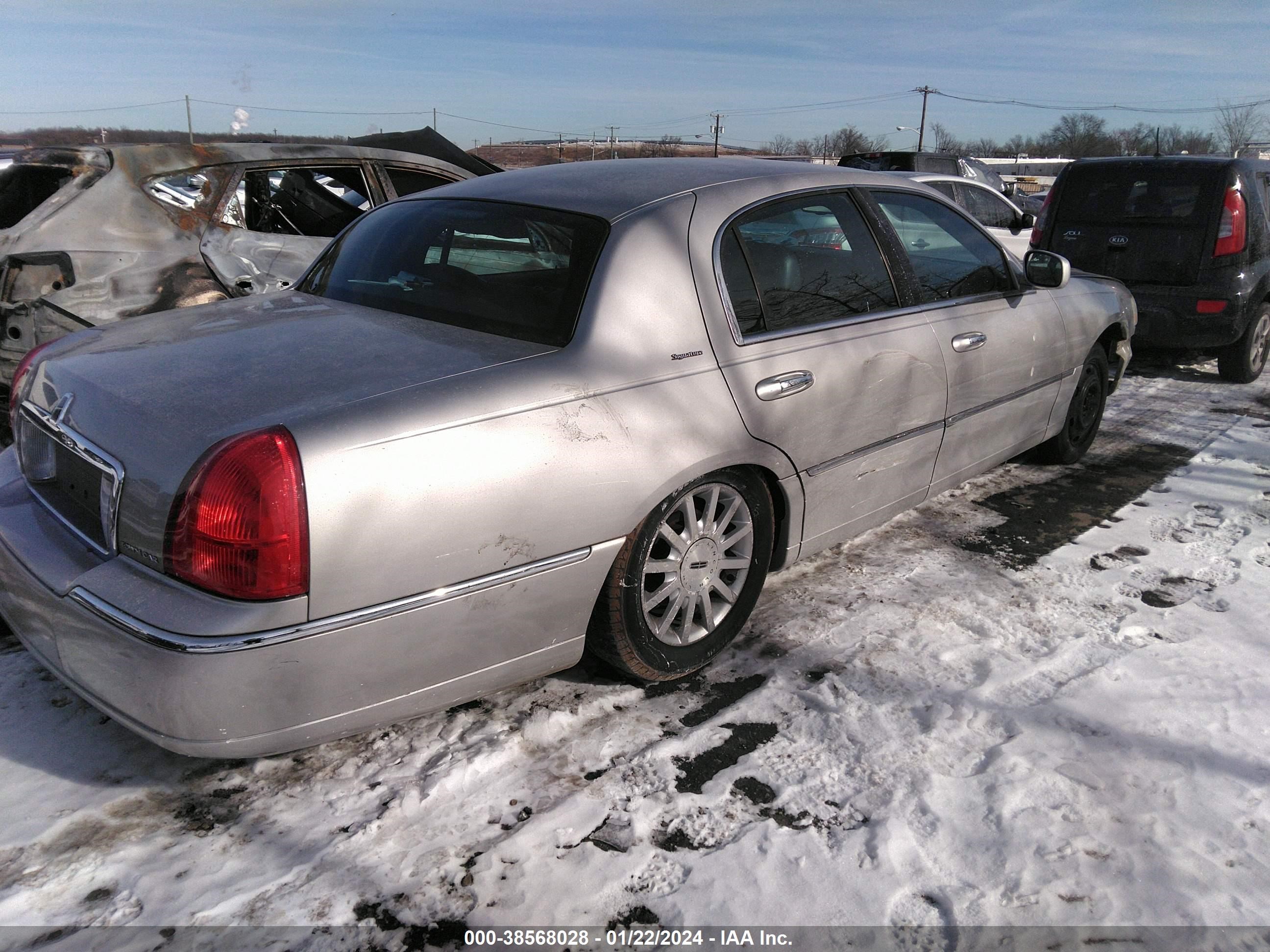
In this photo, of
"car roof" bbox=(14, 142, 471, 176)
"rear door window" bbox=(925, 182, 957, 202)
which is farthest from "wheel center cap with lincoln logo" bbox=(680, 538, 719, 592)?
"rear door window" bbox=(925, 182, 957, 202)

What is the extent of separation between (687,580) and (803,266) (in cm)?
123

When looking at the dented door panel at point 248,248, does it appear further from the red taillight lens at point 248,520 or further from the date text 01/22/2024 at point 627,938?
the date text 01/22/2024 at point 627,938

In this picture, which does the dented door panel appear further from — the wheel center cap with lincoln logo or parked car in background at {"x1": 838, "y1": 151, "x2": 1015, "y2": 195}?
parked car in background at {"x1": 838, "y1": 151, "x2": 1015, "y2": 195}

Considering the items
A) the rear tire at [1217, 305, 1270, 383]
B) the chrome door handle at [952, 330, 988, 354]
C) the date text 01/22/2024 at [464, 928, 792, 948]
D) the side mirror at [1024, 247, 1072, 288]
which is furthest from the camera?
the rear tire at [1217, 305, 1270, 383]

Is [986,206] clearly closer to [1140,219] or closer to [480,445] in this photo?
[1140,219]

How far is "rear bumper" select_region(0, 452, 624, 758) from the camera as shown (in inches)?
81.7

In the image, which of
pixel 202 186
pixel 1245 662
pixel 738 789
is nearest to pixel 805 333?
pixel 738 789

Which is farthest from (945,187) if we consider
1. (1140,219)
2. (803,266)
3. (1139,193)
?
(803,266)

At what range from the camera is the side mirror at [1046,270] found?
4.25 meters

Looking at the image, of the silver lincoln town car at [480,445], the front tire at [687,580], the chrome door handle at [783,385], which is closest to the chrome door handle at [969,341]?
the silver lincoln town car at [480,445]

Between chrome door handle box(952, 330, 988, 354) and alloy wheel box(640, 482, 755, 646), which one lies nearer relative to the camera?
alloy wheel box(640, 482, 755, 646)

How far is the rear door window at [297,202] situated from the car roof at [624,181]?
93.0 inches

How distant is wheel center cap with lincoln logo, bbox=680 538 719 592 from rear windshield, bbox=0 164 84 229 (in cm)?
416

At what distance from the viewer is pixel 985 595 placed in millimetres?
3596
